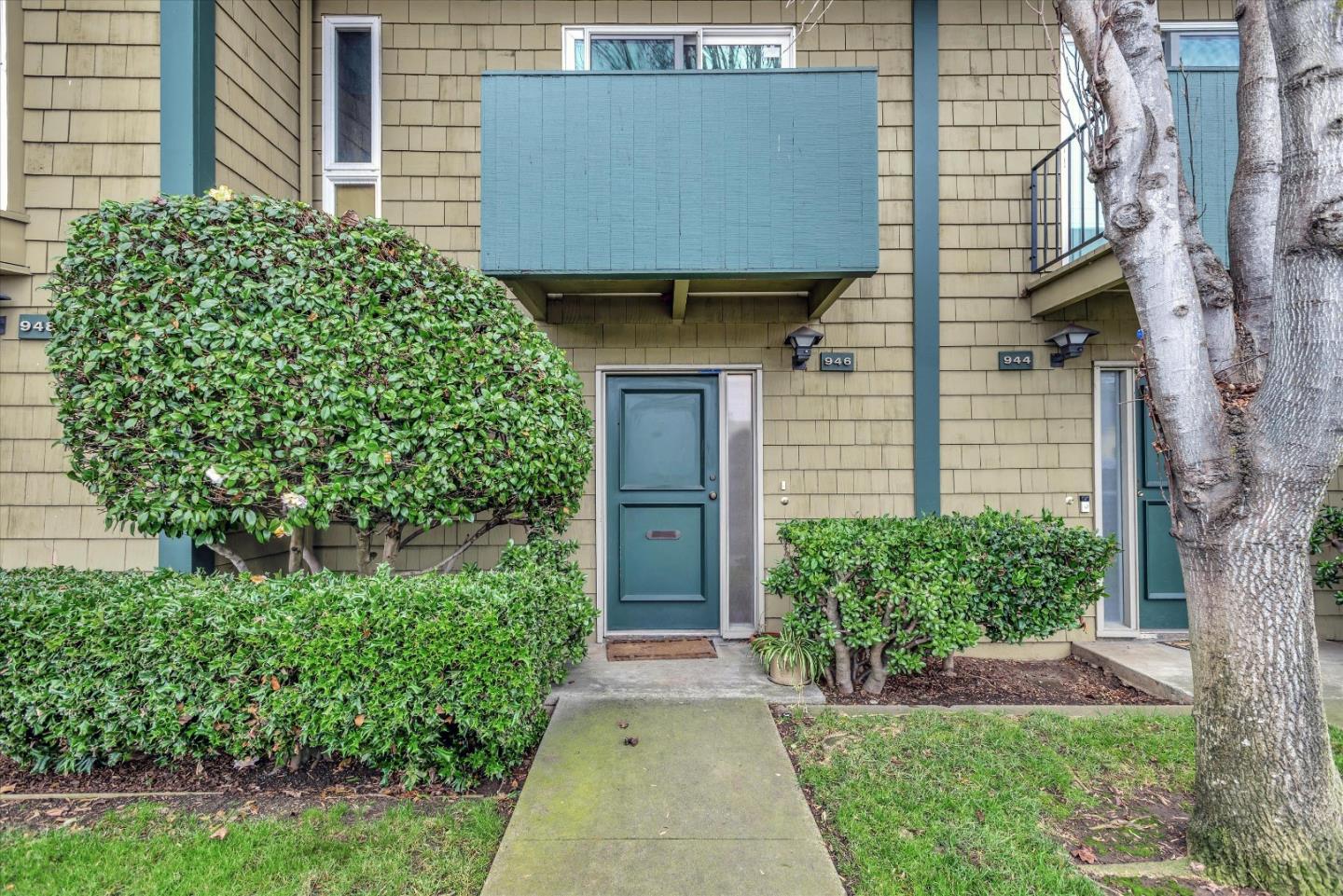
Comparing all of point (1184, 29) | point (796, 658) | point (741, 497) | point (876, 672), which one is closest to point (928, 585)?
point (876, 672)

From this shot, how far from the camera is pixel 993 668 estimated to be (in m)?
4.19

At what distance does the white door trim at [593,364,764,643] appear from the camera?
4.53 metres

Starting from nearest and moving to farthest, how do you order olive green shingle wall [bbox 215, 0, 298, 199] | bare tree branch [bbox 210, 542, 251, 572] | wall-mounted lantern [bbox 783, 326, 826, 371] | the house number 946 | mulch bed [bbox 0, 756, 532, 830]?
mulch bed [bbox 0, 756, 532, 830], bare tree branch [bbox 210, 542, 251, 572], olive green shingle wall [bbox 215, 0, 298, 199], wall-mounted lantern [bbox 783, 326, 826, 371], the house number 946

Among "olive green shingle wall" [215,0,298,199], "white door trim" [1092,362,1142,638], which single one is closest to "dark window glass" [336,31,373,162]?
"olive green shingle wall" [215,0,298,199]

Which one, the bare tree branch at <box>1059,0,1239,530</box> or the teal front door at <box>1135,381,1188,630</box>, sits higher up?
the bare tree branch at <box>1059,0,1239,530</box>

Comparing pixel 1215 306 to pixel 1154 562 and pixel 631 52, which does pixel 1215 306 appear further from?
pixel 631 52

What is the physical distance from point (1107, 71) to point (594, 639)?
416 centimetres

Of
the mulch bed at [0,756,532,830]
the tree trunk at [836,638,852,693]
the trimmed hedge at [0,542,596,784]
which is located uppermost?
the trimmed hedge at [0,542,596,784]

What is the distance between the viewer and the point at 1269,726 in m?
2.04

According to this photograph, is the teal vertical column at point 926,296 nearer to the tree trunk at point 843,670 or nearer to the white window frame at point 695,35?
the white window frame at point 695,35

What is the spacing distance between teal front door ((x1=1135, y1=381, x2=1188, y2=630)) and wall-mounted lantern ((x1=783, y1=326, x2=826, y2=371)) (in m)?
2.54

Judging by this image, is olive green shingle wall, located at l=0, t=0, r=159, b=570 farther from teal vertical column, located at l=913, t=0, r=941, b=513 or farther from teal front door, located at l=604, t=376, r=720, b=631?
teal vertical column, located at l=913, t=0, r=941, b=513

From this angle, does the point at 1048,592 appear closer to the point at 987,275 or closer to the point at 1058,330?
the point at 1058,330

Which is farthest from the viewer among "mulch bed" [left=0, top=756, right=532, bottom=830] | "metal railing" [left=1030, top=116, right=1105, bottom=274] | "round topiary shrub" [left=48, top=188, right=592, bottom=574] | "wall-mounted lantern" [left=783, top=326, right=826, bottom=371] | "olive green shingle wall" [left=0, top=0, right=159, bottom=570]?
"metal railing" [left=1030, top=116, right=1105, bottom=274]
